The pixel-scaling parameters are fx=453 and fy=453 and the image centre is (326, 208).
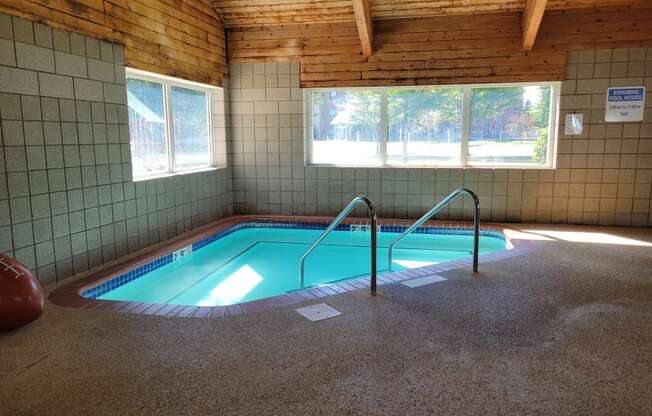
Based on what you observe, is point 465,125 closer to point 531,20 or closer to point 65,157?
point 531,20

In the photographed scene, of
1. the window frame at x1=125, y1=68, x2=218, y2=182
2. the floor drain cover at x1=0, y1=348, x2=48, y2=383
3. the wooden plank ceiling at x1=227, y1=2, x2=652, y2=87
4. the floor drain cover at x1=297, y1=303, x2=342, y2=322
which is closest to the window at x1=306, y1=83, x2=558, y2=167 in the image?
the wooden plank ceiling at x1=227, y1=2, x2=652, y2=87

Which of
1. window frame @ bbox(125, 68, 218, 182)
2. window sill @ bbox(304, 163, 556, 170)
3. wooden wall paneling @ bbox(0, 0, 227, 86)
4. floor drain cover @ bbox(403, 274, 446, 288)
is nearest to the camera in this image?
floor drain cover @ bbox(403, 274, 446, 288)

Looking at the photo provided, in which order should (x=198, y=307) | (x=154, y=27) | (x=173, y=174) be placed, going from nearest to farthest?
(x=198, y=307)
(x=154, y=27)
(x=173, y=174)

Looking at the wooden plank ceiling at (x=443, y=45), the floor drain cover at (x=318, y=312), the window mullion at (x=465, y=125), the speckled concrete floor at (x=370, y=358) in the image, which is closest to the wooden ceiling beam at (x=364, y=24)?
the wooden plank ceiling at (x=443, y=45)

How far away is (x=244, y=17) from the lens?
6066 millimetres

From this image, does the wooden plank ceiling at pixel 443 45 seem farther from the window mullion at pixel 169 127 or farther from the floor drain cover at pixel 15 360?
the floor drain cover at pixel 15 360

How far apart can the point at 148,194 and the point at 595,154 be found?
526cm

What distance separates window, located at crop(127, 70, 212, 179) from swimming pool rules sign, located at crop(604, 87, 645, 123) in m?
5.11

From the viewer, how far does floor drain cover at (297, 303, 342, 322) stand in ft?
9.07

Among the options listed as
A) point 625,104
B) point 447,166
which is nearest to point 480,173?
point 447,166

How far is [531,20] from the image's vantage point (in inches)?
199

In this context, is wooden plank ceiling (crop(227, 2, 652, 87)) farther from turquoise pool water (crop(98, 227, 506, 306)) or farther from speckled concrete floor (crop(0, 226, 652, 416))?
speckled concrete floor (crop(0, 226, 652, 416))

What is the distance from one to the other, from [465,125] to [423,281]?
10.6ft

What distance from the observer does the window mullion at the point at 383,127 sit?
619 centimetres
